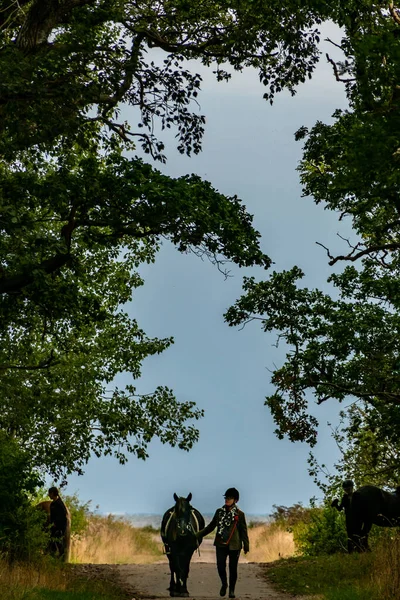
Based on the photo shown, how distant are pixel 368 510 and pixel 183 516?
7904mm

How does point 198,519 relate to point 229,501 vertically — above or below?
below

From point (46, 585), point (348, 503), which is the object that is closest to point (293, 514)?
point (348, 503)

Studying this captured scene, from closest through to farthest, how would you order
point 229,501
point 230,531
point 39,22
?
point 230,531 → point 229,501 → point 39,22

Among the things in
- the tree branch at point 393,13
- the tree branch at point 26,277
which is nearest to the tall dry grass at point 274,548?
the tree branch at point 26,277

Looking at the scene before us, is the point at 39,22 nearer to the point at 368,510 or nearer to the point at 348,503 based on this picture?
the point at 348,503

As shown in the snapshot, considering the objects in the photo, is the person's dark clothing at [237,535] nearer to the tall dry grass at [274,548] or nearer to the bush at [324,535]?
the bush at [324,535]

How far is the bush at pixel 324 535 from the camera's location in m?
27.2

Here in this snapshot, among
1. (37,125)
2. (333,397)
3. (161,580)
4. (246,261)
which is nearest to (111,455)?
(161,580)

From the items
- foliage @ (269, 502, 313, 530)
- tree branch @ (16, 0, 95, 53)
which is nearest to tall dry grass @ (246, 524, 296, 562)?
foliage @ (269, 502, 313, 530)

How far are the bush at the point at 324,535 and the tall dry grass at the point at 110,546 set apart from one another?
26.1ft

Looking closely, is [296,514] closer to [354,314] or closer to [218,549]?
[354,314]

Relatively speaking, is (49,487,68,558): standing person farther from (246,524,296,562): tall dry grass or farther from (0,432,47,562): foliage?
(246,524,296,562): tall dry grass

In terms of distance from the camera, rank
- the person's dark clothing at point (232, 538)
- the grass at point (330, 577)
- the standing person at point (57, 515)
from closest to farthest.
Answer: the grass at point (330, 577)
the person's dark clothing at point (232, 538)
the standing person at point (57, 515)

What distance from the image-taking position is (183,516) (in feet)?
57.5
